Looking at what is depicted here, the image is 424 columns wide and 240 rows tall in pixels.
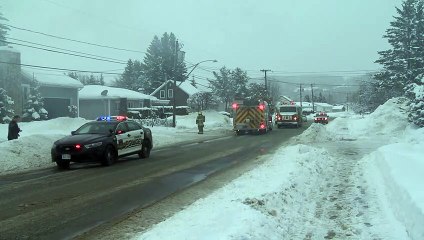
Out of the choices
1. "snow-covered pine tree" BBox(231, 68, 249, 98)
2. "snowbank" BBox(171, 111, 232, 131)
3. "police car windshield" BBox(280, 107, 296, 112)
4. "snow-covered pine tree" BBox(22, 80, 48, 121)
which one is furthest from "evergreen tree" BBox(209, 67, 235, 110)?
"snow-covered pine tree" BBox(22, 80, 48, 121)

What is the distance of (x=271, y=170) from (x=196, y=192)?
2.71 meters

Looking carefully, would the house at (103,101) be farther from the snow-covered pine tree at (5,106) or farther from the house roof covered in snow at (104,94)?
the snow-covered pine tree at (5,106)

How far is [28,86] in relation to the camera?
1658 inches

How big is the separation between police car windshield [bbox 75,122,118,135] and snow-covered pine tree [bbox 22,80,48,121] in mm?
24823

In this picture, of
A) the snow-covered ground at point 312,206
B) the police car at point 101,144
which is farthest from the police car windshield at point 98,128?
the snow-covered ground at point 312,206

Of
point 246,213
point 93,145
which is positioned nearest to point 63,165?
point 93,145

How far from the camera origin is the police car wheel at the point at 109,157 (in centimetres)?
1583

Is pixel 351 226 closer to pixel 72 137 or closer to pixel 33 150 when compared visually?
pixel 72 137

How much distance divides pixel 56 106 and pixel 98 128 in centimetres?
3125

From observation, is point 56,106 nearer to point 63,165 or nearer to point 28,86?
point 28,86

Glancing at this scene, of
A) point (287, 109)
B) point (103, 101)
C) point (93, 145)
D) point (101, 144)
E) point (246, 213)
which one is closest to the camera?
point (246, 213)

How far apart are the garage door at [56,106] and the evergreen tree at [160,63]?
48.1m

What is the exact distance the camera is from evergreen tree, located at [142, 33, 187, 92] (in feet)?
314

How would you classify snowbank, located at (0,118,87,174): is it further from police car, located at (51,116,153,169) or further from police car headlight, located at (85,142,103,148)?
police car headlight, located at (85,142,103,148)
